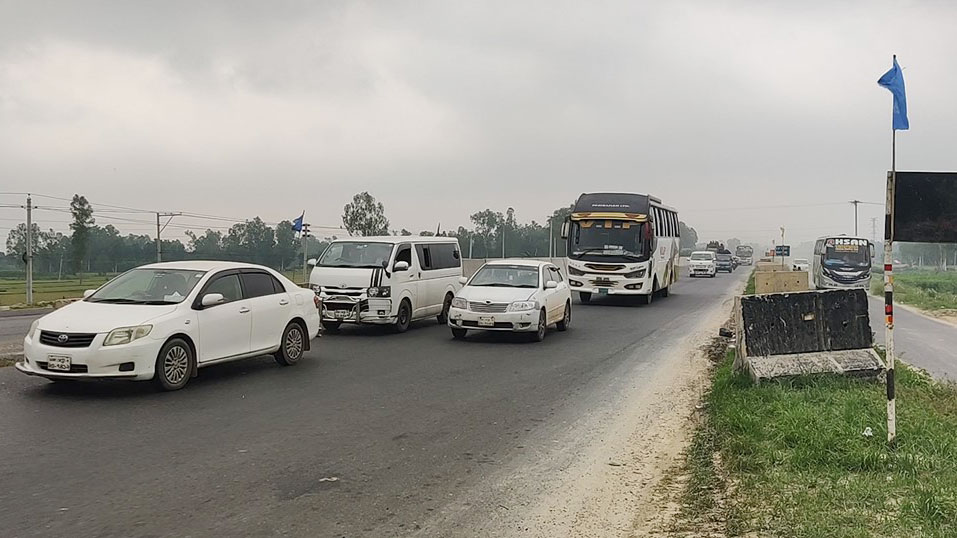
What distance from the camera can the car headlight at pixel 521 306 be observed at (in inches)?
625

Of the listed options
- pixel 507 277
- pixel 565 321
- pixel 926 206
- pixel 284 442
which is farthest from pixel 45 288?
pixel 926 206

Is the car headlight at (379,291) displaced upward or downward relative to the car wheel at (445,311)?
upward

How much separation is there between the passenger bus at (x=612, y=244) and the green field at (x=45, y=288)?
30.5ft

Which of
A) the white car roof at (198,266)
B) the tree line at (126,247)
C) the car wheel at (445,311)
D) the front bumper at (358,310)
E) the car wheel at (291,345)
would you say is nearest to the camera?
the white car roof at (198,266)

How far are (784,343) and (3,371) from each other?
10513 mm

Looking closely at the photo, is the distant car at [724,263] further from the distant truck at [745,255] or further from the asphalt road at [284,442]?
the asphalt road at [284,442]

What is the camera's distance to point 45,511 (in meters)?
5.49

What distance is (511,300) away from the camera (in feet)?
52.4

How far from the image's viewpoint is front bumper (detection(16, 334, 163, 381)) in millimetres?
9250

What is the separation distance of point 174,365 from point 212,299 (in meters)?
1.03

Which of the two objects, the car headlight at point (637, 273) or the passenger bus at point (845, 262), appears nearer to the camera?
the car headlight at point (637, 273)

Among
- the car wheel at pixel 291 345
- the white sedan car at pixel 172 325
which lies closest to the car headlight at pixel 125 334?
the white sedan car at pixel 172 325

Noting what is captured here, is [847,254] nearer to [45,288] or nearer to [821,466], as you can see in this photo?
[45,288]

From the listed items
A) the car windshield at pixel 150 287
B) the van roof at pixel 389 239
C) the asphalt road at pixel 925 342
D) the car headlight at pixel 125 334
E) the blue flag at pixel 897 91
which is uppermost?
the blue flag at pixel 897 91
